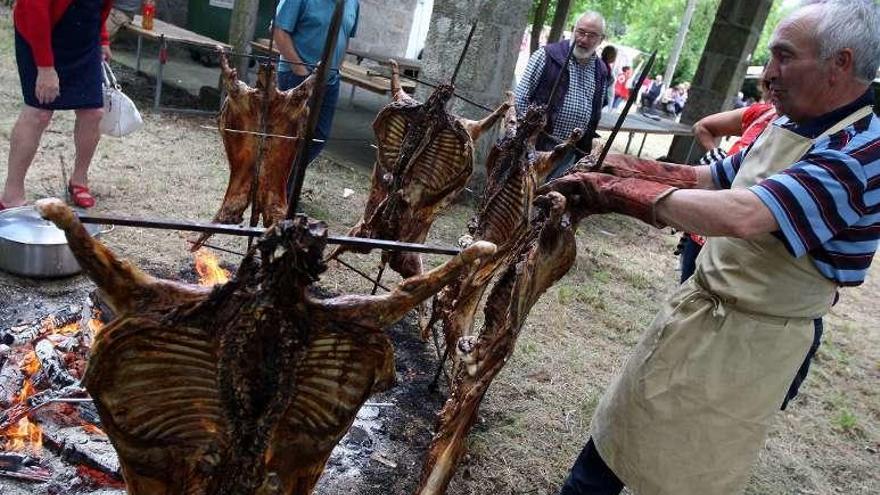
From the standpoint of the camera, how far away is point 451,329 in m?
3.75

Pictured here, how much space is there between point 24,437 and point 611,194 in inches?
100

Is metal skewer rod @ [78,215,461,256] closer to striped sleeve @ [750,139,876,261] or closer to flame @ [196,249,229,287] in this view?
striped sleeve @ [750,139,876,261]

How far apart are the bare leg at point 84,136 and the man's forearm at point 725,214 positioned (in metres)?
4.59

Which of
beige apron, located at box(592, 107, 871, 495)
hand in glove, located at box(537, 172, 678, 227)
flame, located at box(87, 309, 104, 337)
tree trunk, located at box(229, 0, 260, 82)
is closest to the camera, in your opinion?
hand in glove, located at box(537, 172, 678, 227)

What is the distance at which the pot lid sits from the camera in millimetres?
4035

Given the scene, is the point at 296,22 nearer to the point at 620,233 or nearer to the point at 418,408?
the point at 418,408

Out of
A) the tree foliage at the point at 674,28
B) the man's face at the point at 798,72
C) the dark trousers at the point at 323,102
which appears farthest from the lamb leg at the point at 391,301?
the tree foliage at the point at 674,28

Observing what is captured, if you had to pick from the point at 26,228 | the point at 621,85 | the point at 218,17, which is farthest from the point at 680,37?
the point at 26,228

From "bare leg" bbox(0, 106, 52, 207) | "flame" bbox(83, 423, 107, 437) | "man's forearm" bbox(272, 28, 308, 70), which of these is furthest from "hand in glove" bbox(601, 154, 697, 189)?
"bare leg" bbox(0, 106, 52, 207)

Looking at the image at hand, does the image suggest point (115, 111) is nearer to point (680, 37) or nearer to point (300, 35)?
point (300, 35)

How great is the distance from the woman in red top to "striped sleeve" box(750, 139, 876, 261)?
437cm

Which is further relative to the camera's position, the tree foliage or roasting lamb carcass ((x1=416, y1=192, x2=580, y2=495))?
the tree foliage

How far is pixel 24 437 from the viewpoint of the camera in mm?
2750

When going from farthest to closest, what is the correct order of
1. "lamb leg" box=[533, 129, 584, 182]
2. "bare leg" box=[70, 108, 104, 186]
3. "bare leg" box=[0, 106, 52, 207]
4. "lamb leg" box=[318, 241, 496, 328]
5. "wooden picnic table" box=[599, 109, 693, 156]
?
1. "wooden picnic table" box=[599, 109, 693, 156]
2. "bare leg" box=[70, 108, 104, 186]
3. "bare leg" box=[0, 106, 52, 207]
4. "lamb leg" box=[533, 129, 584, 182]
5. "lamb leg" box=[318, 241, 496, 328]
